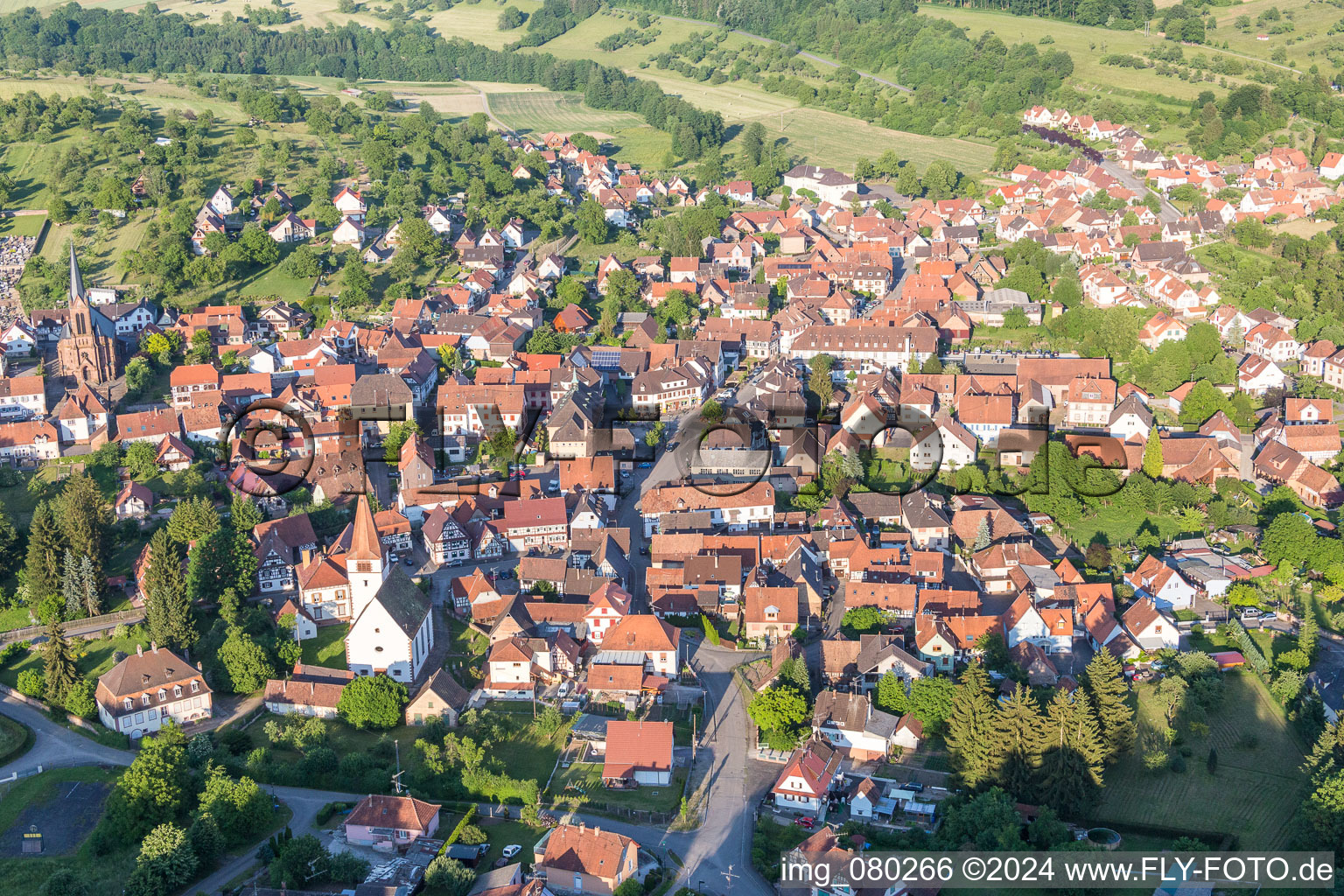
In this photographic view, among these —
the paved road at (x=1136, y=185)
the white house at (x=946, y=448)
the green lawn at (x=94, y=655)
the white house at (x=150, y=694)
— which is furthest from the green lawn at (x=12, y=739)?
the paved road at (x=1136, y=185)

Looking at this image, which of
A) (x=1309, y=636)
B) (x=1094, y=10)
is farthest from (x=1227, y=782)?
(x=1094, y=10)

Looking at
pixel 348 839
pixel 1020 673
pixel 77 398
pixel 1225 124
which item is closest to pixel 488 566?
pixel 348 839

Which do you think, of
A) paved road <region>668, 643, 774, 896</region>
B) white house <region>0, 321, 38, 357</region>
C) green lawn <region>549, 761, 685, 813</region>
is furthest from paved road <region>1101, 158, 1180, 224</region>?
white house <region>0, 321, 38, 357</region>

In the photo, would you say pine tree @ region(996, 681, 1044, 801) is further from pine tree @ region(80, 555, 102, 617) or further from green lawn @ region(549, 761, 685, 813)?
pine tree @ region(80, 555, 102, 617)

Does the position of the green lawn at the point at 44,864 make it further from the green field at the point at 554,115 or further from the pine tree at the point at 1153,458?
the green field at the point at 554,115

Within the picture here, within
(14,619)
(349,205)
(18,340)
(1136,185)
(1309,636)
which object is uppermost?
(1136,185)

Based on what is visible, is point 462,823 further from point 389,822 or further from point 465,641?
point 465,641
